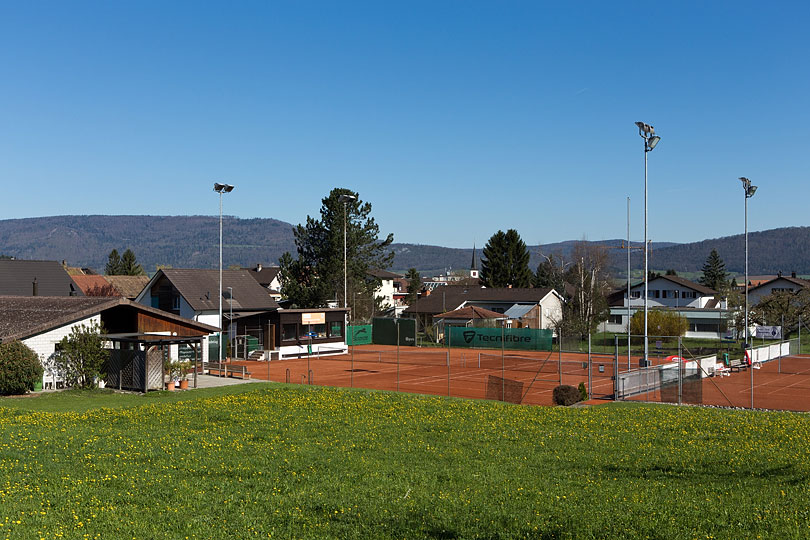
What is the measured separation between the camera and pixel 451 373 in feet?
160

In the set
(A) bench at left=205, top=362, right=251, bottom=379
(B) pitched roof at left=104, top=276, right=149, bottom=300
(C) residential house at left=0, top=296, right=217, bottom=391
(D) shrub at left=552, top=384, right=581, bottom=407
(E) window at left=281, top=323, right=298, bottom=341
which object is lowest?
(A) bench at left=205, top=362, right=251, bottom=379

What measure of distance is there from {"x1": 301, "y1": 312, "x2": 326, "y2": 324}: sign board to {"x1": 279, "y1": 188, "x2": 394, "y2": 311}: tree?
488 inches

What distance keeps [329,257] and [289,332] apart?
17.6 m

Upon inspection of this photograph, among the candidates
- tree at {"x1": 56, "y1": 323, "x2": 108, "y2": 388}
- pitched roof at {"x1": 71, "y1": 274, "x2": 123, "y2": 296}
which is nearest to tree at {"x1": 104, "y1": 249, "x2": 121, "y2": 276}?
pitched roof at {"x1": 71, "y1": 274, "x2": 123, "y2": 296}

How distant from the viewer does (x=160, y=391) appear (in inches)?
1379

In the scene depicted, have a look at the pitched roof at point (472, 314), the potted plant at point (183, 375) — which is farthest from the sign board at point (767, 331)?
the potted plant at point (183, 375)

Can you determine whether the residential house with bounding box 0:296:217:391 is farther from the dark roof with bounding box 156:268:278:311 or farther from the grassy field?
the dark roof with bounding box 156:268:278:311

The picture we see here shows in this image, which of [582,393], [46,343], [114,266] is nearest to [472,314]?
[582,393]

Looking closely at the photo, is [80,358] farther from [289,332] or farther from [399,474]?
[289,332]

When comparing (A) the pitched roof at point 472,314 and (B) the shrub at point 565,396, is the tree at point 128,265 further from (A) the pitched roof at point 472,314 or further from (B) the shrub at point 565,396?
(B) the shrub at point 565,396

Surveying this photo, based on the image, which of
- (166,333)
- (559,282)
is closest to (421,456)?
(166,333)

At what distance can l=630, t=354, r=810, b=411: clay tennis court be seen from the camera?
3376 centimetres

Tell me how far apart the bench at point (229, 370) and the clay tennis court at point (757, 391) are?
2162 centimetres

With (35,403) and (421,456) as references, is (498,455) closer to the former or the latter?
(421,456)
